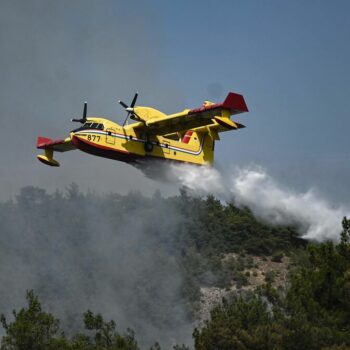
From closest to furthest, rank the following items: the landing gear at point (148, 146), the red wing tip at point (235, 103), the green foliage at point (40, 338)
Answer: the red wing tip at point (235, 103)
the landing gear at point (148, 146)
the green foliage at point (40, 338)

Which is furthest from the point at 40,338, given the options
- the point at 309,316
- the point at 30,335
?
the point at 309,316

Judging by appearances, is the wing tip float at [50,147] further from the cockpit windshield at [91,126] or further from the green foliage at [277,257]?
the green foliage at [277,257]

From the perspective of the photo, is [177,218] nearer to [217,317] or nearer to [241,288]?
[241,288]

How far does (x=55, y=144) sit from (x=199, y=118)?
1121 centimetres

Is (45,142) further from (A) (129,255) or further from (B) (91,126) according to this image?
(A) (129,255)

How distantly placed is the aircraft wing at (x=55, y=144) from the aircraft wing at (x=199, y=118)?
24.4ft

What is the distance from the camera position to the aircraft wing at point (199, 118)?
3712cm

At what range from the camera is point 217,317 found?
42.4 meters

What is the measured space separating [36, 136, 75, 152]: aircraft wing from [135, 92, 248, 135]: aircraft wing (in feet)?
24.4

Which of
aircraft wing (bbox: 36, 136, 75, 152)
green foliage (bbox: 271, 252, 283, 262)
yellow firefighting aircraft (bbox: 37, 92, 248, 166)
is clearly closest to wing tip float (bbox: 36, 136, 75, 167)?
aircraft wing (bbox: 36, 136, 75, 152)

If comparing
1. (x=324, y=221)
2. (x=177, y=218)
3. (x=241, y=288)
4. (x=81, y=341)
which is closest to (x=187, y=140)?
(x=324, y=221)

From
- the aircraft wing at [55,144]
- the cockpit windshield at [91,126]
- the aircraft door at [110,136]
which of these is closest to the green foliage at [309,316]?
the aircraft door at [110,136]

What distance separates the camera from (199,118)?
3997 centimetres

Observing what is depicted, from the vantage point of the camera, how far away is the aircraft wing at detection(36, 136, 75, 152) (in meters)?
46.9
